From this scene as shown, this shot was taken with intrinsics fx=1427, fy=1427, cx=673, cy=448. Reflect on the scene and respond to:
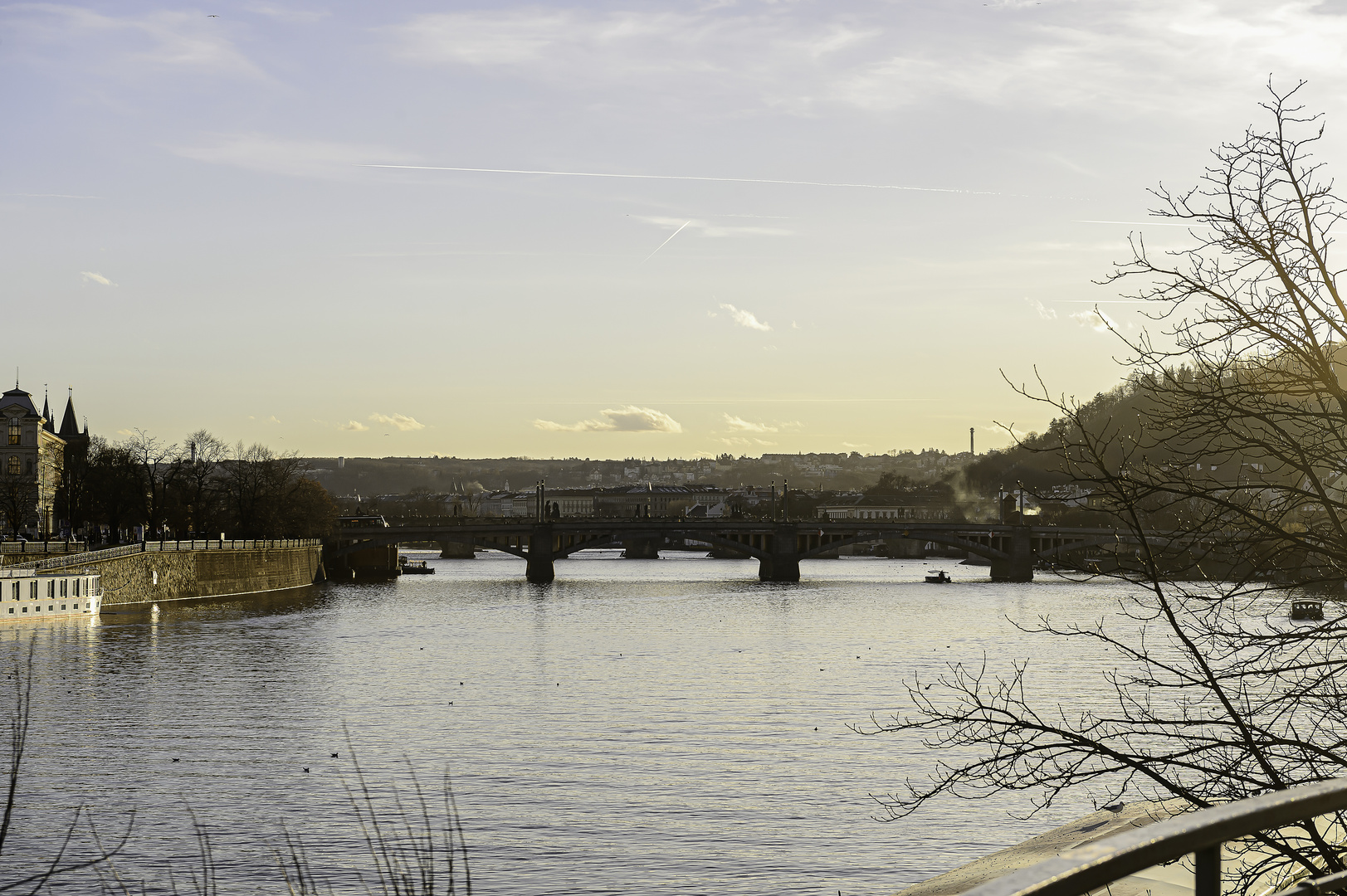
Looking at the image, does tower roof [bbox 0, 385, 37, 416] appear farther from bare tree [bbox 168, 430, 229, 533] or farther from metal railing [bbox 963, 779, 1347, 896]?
metal railing [bbox 963, 779, 1347, 896]

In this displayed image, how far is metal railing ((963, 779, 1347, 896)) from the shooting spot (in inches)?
98.0

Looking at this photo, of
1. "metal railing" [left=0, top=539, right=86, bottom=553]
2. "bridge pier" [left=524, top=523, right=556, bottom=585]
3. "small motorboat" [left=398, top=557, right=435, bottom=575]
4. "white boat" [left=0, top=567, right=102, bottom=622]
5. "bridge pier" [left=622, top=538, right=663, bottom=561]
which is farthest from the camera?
"bridge pier" [left=622, top=538, right=663, bottom=561]

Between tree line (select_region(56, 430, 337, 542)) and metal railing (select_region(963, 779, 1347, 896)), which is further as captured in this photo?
tree line (select_region(56, 430, 337, 542))

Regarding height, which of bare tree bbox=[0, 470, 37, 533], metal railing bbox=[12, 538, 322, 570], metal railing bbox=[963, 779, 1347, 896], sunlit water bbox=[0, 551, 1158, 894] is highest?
bare tree bbox=[0, 470, 37, 533]

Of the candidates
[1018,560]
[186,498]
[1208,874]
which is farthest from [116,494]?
[1208,874]

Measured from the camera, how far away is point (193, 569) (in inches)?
3184

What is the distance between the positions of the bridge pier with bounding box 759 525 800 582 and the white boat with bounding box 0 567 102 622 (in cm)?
5650

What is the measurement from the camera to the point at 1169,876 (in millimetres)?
17469

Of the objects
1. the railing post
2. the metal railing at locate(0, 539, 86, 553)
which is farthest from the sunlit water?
the metal railing at locate(0, 539, 86, 553)

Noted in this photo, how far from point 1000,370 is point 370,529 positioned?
346 feet

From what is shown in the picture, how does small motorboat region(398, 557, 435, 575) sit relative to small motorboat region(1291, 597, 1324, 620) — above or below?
below

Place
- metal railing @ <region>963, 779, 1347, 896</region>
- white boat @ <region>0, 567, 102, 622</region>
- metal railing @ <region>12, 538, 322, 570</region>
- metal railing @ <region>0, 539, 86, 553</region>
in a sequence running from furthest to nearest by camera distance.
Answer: metal railing @ <region>0, 539, 86, 553</region>, metal railing @ <region>12, 538, 322, 570</region>, white boat @ <region>0, 567, 102, 622</region>, metal railing @ <region>963, 779, 1347, 896</region>

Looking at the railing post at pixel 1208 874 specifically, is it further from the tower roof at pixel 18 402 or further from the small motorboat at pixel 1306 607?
the tower roof at pixel 18 402

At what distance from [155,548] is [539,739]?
171ft
